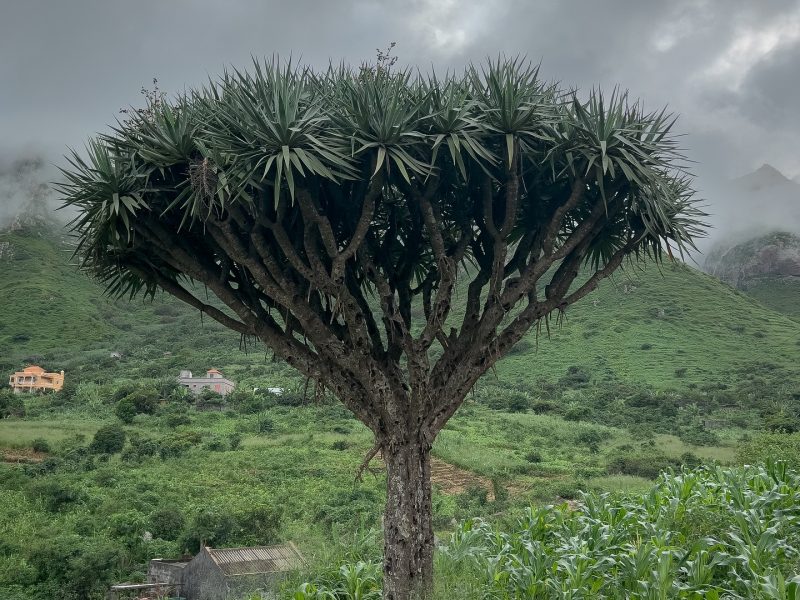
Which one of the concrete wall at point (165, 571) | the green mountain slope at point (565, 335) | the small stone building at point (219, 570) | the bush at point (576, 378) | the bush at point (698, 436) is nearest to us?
the small stone building at point (219, 570)

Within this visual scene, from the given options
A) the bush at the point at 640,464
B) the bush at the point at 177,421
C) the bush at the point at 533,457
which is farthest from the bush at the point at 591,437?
the bush at the point at 177,421

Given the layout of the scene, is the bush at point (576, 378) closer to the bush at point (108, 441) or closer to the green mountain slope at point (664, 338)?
the green mountain slope at point (664, 338)

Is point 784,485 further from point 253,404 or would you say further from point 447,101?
point 253,404

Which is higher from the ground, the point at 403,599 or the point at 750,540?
the point at 750,540

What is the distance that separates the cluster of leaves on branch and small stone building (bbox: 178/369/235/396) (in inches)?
1785

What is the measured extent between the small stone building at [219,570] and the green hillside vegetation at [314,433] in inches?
46.0

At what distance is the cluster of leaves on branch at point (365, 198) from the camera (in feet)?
22.2

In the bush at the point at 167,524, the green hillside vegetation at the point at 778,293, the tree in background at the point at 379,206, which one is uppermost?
the green hillside vegetation at the point at 778,293

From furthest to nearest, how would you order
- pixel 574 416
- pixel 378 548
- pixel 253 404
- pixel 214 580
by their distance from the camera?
pixel 253 404 → pixel 574 416 → pixel 214 580 → pixel 378 548

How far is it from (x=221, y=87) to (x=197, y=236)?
1.57m

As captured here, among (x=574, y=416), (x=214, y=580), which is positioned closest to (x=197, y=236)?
(x=214, y=580)

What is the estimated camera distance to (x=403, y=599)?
6.70 meters

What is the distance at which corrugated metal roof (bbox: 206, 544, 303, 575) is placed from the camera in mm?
15523

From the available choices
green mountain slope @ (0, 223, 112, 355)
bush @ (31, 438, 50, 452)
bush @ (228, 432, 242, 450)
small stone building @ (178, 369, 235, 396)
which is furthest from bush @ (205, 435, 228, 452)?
green mountain slope @ (0, 223, 112, 355)
